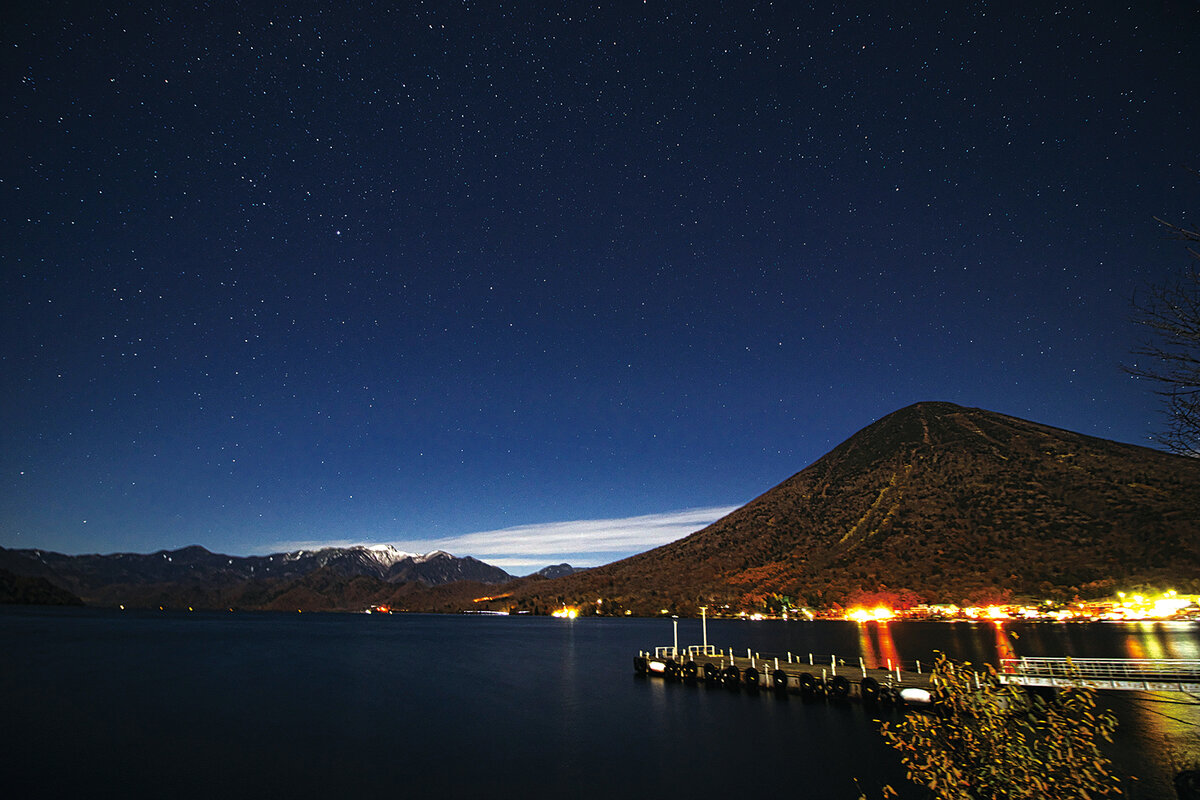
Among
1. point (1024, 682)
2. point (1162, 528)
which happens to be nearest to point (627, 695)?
point (1024, 682)

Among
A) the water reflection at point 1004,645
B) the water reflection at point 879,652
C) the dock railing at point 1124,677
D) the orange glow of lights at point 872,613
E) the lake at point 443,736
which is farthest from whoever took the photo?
the orange glow of lights at point 872,613

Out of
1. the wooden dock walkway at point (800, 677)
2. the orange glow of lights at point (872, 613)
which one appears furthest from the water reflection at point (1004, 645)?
the orange glow of lights at point (872, 613)

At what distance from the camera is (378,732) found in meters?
46.2

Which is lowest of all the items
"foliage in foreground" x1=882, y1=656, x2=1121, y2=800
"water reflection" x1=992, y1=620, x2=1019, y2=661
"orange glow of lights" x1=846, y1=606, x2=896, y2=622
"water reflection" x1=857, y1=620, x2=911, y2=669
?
"water reflection" x1=857, y1=620, x2=911, y2=669

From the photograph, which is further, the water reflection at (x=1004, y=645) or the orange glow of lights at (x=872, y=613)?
the orange glow of lights at (x=872, y=613)

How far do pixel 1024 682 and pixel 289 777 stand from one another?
158ft

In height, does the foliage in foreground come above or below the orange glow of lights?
below

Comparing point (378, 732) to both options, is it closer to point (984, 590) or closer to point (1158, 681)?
point (1158, 681)

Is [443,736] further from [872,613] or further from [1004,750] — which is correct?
[872,613]

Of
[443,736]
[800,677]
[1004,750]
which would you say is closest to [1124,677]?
[800,677]

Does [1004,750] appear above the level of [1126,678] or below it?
above

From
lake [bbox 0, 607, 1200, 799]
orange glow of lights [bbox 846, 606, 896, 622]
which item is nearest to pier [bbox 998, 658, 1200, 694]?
lake [bbox 0, 607, 1200, 799]

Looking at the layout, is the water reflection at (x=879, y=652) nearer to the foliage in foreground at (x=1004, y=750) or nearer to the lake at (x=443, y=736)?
the lake at (x=443, y=736)

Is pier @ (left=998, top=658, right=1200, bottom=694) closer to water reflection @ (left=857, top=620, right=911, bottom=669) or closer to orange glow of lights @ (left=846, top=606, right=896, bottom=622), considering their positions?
water reflection @ (left=857, top=620, right=911, bottom=669)
